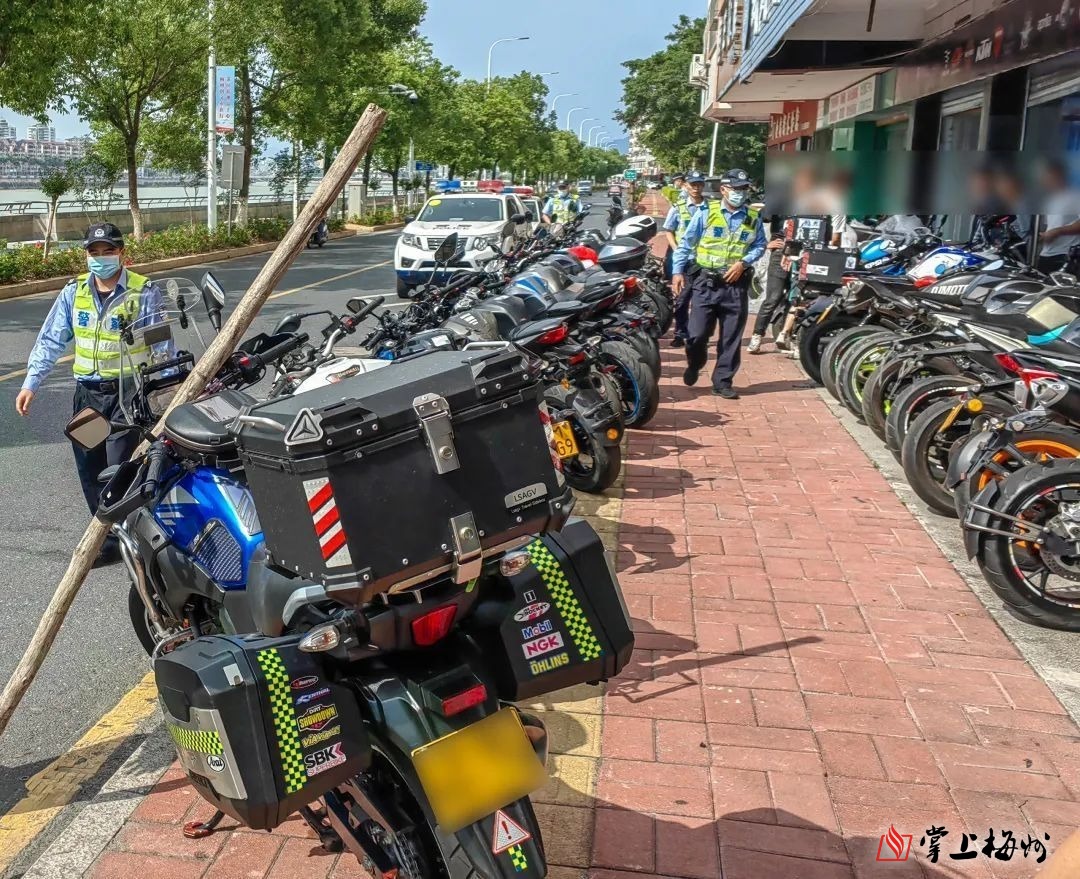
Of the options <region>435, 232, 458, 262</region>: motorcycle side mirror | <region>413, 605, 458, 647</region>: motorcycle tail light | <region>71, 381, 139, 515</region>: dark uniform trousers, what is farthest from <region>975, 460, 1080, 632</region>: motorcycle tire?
<region>435, 232, 458, 262</region>: motorcycle side mirror

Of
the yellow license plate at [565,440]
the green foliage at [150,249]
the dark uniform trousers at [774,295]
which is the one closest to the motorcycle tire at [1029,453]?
the yellow license plate at [565,440]

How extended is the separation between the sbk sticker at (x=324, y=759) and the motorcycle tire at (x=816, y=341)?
8.34 m

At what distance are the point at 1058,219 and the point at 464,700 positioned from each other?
922 cm

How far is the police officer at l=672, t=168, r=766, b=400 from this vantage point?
31.2ft

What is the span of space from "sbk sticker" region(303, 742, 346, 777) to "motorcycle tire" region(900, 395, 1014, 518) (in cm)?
469

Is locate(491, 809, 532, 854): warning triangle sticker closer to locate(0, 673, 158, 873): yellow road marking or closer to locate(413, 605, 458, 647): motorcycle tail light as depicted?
locate(413, 605, 458, 647): motorcycle tail light

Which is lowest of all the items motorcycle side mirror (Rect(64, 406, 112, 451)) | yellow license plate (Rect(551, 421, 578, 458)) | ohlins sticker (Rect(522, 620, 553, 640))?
yellow license plate (Rect(551, 421, 578, 458))

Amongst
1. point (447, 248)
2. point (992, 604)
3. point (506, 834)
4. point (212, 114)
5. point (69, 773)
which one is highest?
point (212, 114)

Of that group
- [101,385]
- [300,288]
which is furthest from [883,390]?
[300,288]

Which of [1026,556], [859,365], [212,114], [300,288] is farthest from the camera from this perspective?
[212,114]

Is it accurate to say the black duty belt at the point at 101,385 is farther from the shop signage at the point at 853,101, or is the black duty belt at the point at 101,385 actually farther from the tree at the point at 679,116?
the tree at the point at 679,116

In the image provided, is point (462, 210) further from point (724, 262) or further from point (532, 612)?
point (532, 612)

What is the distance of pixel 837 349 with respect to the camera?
9.25 m

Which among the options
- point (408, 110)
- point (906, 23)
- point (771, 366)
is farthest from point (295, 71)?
point (771, 366)
